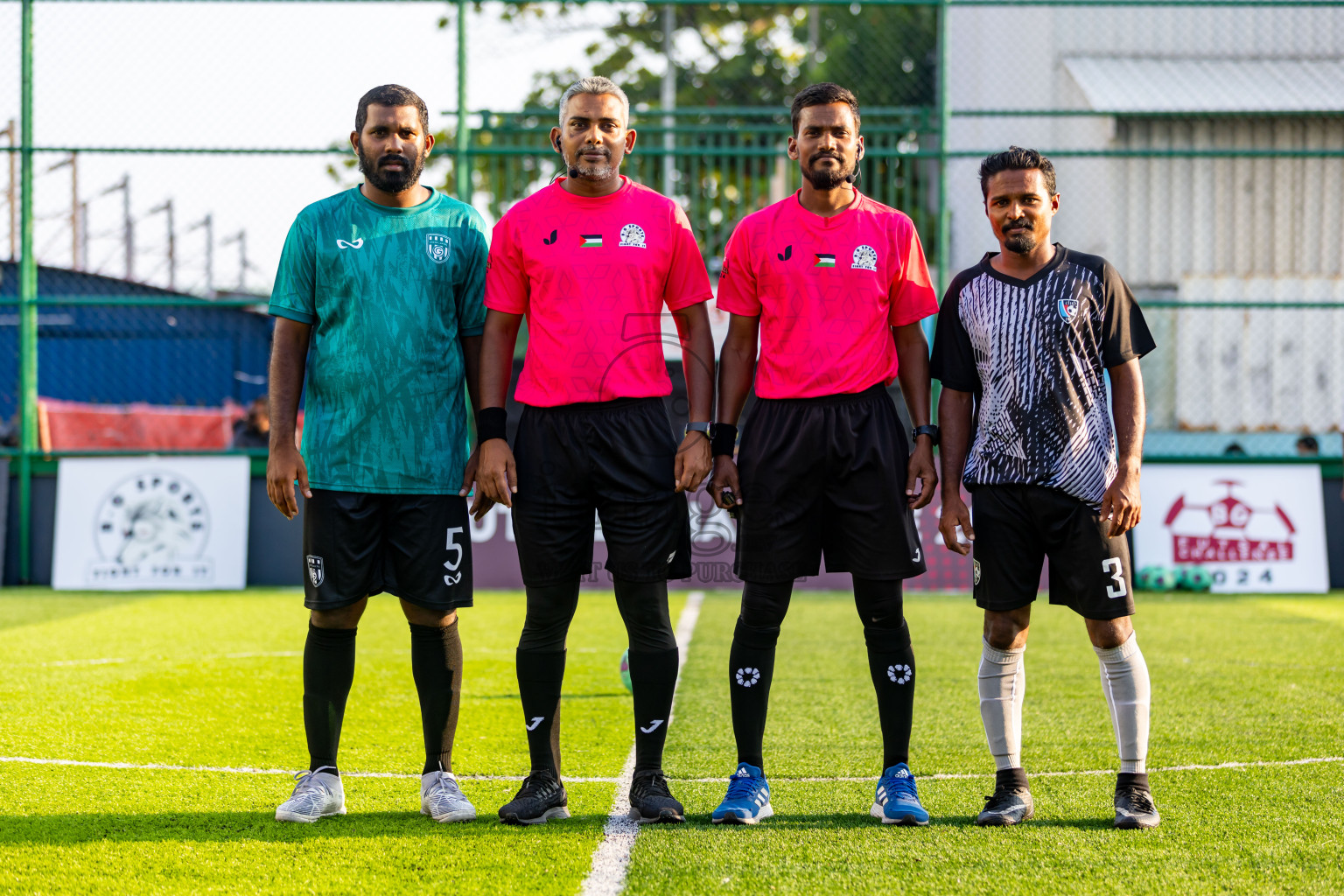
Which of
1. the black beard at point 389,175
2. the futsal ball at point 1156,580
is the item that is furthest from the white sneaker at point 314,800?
the futsal ball at point 1156,580

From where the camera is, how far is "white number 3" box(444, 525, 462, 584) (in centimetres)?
360

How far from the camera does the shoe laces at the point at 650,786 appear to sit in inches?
137

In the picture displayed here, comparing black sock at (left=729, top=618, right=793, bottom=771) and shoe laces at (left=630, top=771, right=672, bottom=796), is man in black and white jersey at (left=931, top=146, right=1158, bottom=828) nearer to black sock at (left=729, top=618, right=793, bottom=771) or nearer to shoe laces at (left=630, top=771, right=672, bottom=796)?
black sock at (left=729, top=618, right=793, bottom=771)

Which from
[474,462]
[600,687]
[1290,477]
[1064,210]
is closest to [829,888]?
[474,462]

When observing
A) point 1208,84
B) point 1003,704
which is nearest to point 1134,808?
point 1003,704

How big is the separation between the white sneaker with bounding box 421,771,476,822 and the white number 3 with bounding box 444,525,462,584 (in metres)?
0.56

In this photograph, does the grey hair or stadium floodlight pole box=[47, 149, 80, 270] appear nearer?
the grey hair

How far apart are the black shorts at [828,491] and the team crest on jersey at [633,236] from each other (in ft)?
1.94

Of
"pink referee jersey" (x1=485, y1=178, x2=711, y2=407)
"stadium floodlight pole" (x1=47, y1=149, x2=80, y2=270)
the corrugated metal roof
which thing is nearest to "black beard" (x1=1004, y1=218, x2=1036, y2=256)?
"pink referee jersey" (x1=485, y1=178, x2=711, y2=407)

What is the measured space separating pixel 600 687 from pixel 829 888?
2.92 m

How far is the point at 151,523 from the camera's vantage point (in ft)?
33.4

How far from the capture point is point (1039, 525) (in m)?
3.57

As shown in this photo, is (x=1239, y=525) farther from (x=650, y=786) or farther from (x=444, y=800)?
(x=444, y=800)

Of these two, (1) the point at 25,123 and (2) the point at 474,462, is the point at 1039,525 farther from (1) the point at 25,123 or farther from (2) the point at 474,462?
(1) the point at 25,123
